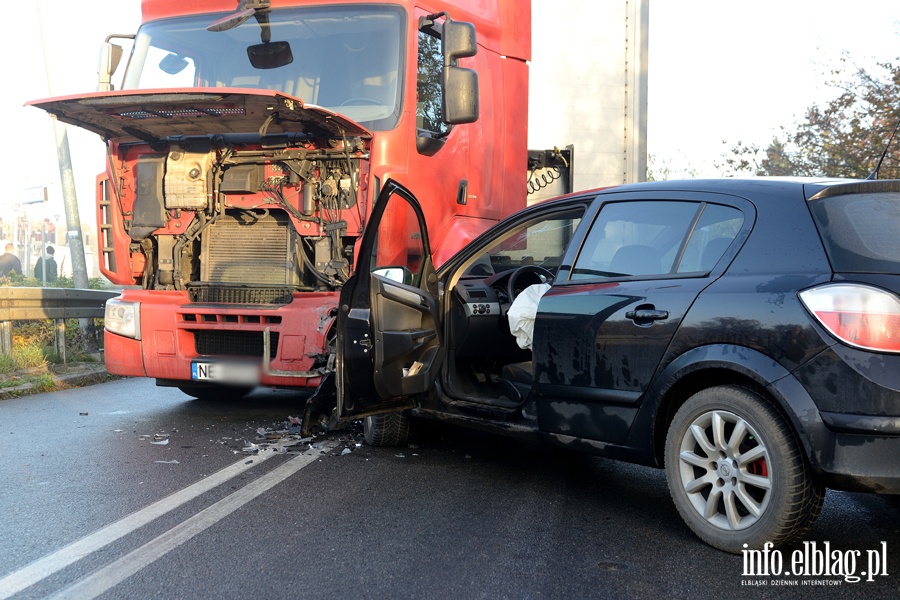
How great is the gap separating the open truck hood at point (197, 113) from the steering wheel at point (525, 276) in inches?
68.4

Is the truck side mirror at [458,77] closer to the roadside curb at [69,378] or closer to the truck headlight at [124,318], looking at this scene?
the truck headlight at [124,318]

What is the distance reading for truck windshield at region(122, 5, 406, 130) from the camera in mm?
7199

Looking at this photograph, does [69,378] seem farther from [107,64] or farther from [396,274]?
[396,274]

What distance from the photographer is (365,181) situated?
6836mm

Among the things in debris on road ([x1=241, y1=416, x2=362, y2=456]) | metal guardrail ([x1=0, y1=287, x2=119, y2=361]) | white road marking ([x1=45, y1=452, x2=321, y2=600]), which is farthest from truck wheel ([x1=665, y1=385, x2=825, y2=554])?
metal guardrail ([x1=0, y1=287, x2=119, y2=361])

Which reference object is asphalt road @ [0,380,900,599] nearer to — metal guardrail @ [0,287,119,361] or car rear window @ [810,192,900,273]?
car rear window @ [810,192,900,273]

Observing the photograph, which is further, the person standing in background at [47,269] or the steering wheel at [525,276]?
the person standing in background at [47,269]

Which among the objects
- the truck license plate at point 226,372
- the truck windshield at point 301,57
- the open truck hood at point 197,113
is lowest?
the truck license plate at point 226,372

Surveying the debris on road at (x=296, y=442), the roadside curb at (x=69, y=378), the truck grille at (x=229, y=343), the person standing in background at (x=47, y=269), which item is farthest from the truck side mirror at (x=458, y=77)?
the person standing in background at (x=47, y=269)

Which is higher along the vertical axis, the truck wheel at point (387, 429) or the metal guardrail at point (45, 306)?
the metal guardrail at point (45, 306)

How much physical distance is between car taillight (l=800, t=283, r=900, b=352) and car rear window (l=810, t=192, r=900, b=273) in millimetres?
109

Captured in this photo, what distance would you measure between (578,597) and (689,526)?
90 centimetres

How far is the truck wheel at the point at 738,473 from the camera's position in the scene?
357 cm

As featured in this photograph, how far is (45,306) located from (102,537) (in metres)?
7.11
